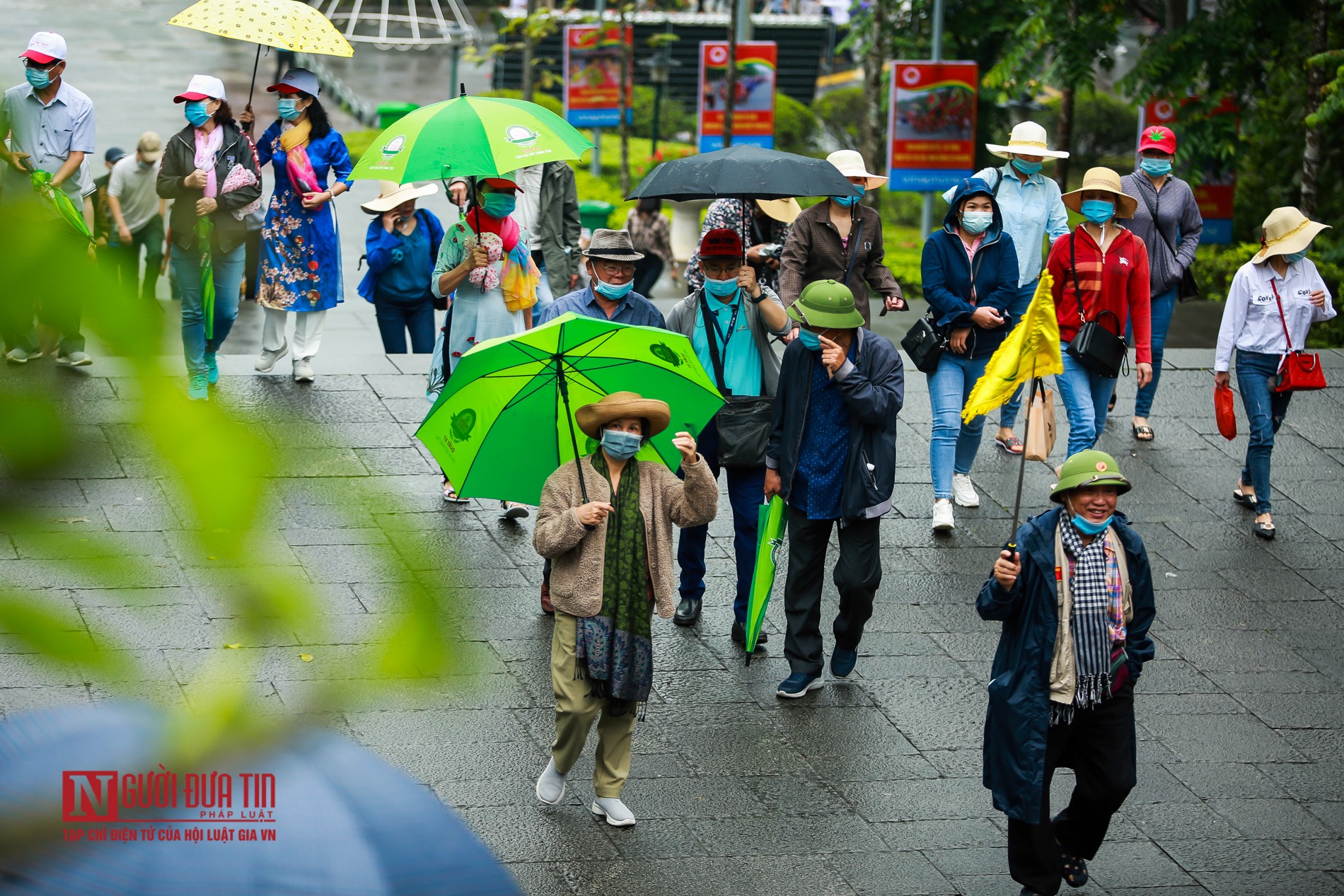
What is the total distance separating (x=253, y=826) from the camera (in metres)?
1.33

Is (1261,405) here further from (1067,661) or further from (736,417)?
(1067,661)

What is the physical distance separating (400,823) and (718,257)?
6.01m

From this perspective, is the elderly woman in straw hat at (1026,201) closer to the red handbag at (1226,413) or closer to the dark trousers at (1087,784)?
the red handbag at (1226,413)

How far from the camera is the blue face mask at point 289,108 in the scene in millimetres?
10664

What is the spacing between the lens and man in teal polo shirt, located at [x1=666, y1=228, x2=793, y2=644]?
7727 millimetres

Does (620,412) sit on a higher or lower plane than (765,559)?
higher

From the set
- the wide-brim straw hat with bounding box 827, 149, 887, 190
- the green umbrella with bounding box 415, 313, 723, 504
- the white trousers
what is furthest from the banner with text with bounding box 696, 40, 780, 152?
the green umbrella with bounding box 415, 313, 723, 504

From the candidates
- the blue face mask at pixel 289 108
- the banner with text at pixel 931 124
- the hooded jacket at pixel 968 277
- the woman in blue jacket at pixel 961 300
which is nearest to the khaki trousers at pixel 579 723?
the woman in blue jacket at pixel 961 300

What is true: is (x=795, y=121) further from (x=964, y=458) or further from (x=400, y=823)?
(x=400, y=823)

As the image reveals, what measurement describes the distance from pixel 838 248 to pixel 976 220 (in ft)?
2.69

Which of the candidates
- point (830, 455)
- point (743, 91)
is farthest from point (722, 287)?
point (743, 91)

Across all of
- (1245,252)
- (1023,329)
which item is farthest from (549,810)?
(1245,252)

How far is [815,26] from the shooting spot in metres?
36.2

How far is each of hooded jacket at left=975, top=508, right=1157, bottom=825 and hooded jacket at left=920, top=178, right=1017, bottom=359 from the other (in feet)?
12.6
